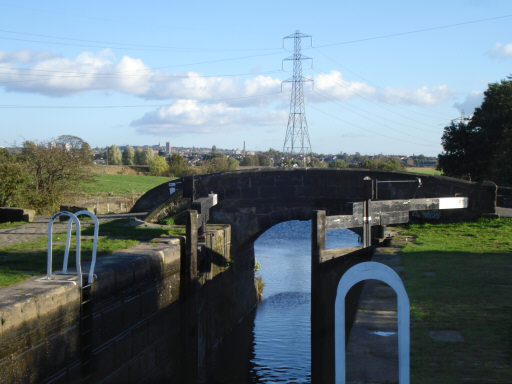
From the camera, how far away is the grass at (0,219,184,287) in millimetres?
7758

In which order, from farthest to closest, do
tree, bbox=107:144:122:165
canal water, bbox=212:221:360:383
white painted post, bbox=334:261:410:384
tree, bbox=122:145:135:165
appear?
1. tree, bbox=122:145:135:165
2. tree, bbox=107:144:122:165
3. canal water, bbox=212:221:360:383
4. white painted post, bbox=334:261:410:384

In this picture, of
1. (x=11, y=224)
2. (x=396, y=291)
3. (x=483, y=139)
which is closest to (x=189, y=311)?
(x=11, y=224)

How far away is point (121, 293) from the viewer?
8195mm

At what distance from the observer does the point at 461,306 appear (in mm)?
6340

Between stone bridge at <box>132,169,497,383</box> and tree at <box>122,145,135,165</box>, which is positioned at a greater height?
tree at <box>122,145,135,165</box>

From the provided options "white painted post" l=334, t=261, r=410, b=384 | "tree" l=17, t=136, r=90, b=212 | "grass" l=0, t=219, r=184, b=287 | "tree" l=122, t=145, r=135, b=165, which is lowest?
"grass" l=0, t=219, r=184, b=287

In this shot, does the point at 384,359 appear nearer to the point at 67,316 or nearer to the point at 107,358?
the point at 67,316

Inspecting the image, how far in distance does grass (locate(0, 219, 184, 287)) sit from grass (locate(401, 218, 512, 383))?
183 inches

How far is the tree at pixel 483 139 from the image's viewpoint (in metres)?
26.0

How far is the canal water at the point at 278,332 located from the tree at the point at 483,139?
929 cm

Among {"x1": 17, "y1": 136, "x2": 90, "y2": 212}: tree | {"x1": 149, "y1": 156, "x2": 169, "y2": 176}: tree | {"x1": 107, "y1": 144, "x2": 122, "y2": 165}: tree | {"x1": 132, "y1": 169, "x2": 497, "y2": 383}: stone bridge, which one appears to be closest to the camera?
{"x1": 132, "y1": 169, "x2": 497, "y2": 383}: stone bridge

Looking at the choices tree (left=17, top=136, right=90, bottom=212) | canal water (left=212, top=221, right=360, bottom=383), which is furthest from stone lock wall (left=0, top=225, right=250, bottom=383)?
tree (left=17, top=136, right=90, bottom=212)

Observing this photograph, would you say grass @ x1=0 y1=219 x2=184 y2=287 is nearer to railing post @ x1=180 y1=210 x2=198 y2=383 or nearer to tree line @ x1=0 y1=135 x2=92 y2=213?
railing post @ x1=180 y1=210 x2=198 y2=383

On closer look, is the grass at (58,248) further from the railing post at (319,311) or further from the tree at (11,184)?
the tree at (11,184)
